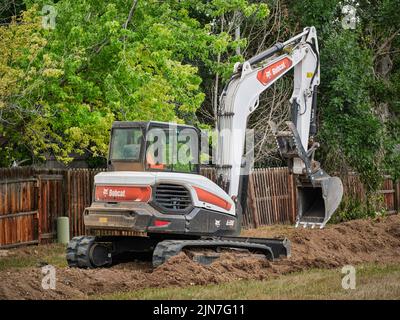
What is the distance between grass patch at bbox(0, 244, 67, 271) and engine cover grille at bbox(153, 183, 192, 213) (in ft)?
11.8

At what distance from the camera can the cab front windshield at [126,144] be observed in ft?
48.1

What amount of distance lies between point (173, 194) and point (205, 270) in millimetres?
1522

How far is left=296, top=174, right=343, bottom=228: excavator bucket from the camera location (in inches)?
744

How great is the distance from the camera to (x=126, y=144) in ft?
48.6

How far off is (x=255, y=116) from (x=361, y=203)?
443cm

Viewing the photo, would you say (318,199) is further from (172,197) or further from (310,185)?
(172,197)

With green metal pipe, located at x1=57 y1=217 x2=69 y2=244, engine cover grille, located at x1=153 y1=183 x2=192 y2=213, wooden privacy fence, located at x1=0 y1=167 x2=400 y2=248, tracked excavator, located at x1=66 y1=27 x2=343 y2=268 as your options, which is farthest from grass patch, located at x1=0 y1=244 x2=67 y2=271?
engine cover grille, located at x1=153 y1=183 x2=192 y2=213

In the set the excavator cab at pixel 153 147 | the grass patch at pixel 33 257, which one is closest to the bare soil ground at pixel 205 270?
the excavator cab at pixel 153 147

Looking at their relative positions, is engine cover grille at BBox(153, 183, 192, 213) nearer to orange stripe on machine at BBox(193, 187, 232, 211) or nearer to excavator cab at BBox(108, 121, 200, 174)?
orange stripe on machine at BBox(193, 187, 232, 211)

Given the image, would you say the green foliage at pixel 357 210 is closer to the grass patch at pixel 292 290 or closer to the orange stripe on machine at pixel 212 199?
the orange stripe on machine at pixel 212 199

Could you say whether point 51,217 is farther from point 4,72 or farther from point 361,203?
point 361,203

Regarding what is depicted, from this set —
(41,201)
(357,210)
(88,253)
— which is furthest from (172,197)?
(357,210)

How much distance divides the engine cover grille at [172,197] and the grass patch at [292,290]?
184 cm

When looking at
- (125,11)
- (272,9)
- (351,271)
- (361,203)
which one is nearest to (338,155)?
(361,203)
